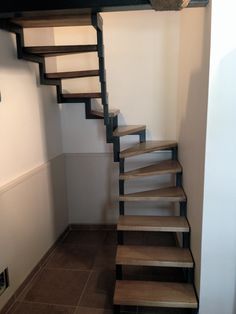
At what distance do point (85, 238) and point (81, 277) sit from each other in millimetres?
825

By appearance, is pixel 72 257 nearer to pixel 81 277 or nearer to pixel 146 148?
pixel 81 277

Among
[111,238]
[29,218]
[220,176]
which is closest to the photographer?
[220,176]

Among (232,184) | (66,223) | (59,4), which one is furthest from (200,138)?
(66,223)

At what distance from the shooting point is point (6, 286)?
7.17 ft

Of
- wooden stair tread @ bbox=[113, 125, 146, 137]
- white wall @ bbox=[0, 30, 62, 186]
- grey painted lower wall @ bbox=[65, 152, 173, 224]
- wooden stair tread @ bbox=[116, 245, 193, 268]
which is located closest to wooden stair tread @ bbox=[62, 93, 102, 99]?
white wall @ bbox=[0, 30, 62, 186]

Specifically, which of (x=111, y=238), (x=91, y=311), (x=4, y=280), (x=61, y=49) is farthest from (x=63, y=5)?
(x=111, y=238)

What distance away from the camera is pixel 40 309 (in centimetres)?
219

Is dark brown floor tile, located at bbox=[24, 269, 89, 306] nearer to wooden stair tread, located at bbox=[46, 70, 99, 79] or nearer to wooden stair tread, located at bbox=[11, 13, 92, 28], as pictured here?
wooden stair tread, located at bbox=[46, 70, 99, 79]

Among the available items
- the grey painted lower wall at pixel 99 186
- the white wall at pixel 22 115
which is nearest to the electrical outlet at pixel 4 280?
the white wall at pixel 22 115

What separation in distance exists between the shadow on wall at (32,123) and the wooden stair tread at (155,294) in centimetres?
131

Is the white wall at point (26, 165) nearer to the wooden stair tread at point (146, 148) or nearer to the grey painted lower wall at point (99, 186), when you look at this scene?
the grey painted lower wall at point (99, 186)

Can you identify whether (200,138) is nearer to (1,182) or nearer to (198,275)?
(198,275)

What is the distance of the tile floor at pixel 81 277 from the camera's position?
2211 mm

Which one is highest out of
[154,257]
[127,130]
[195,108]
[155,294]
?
[195,108]
